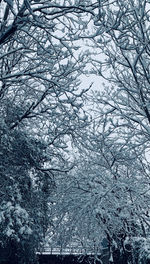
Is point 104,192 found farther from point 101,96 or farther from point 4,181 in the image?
point 101,96

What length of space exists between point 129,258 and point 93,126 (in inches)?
198

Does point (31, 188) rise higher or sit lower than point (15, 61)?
lower

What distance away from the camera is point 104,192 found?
6477 mm

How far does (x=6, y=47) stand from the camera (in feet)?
30.4

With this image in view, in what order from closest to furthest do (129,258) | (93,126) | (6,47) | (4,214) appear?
(4,214), (93,126), (6,47), (129,258)

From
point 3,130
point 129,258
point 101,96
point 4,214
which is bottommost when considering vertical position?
point 129,258

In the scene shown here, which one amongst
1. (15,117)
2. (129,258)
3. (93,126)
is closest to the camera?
(93,126)

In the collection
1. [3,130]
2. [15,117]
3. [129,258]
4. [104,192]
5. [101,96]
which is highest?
[101,96]

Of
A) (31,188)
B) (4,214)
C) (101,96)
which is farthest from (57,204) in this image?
(101,96)

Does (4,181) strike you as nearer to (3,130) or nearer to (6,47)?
(3,130)

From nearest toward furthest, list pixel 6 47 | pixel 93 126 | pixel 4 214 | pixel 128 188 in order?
1. pixel 4 214
2. pixel 128 188
3. pixel 93 126
4. pixel 6 47

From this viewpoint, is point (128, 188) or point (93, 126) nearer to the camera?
point (128, 188)

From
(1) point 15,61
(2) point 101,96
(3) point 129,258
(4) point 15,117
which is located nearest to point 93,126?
(2) point 101,96

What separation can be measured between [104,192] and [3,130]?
269 cm
